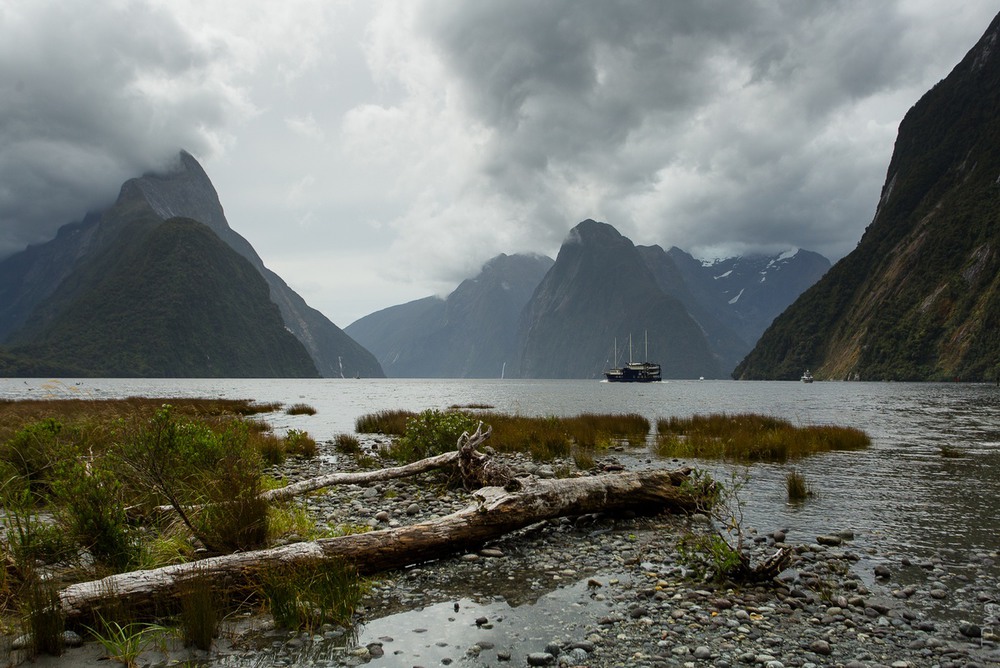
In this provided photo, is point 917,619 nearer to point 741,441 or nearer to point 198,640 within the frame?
point 198,640

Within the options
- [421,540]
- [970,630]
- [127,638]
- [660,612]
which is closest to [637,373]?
[421,540]

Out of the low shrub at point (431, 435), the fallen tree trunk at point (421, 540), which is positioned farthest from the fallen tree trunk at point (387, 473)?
the fallen tree trunk at point (421, 540)

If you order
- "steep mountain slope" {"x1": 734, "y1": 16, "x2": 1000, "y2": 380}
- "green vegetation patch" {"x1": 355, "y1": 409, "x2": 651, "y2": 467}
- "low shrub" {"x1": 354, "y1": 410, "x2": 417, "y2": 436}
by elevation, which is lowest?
"low shrub" {"x1": 354, "y1": 410, "x2": 417, "y2": 436}

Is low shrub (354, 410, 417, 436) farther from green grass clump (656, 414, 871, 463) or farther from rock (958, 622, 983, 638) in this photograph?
rock (958, 622, 983, 638)

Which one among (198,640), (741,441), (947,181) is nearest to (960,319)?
(947,181)

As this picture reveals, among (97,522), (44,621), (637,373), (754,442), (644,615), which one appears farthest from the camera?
(637,373)

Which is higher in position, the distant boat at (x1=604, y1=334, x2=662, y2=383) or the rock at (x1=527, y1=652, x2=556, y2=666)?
the distant boat at (x1=604, y1=334, x2=662, y2=383)

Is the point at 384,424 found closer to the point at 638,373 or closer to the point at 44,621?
the point at 44,621

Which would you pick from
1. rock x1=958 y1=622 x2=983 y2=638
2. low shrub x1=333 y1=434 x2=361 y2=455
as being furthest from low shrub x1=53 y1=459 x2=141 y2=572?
low shrub x1=333 y1=434 x2=361 y2=455

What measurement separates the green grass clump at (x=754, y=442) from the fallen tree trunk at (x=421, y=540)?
9.75 meters

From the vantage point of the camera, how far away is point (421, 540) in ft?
27.0

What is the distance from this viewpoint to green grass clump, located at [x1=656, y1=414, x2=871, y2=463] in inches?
812

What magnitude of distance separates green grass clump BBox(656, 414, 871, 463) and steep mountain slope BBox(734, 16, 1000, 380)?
391 feet

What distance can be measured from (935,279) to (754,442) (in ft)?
545
